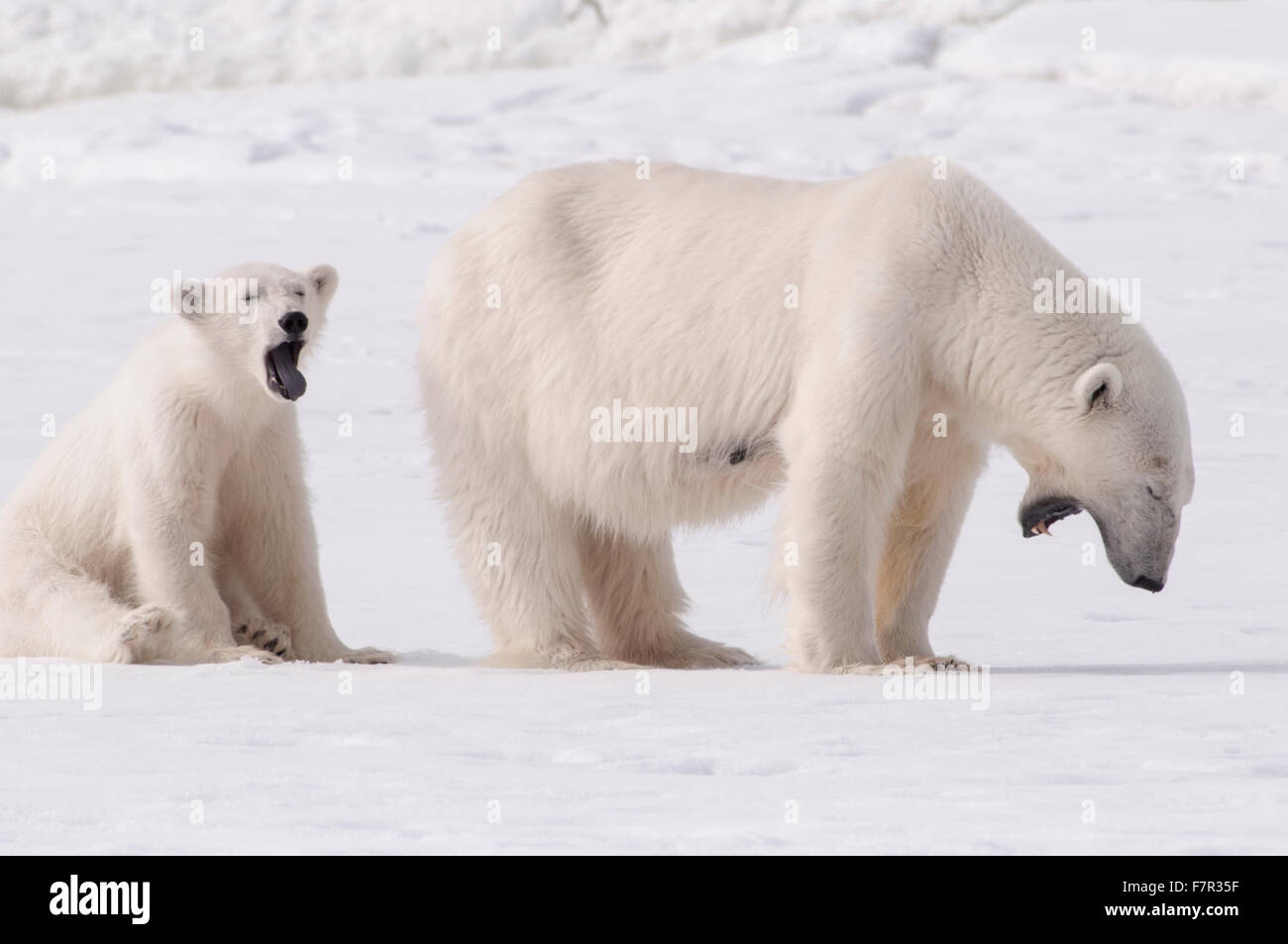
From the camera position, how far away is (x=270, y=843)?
2988 mm

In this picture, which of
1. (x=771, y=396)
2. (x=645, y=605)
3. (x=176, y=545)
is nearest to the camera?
(x=771, y=396)

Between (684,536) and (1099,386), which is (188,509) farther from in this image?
(1099,386)

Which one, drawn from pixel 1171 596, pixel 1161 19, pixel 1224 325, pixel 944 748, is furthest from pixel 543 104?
pixel 944 748

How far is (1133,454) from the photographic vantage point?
5027mm

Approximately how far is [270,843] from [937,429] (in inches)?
112

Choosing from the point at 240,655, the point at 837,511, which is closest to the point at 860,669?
the point at 837,511

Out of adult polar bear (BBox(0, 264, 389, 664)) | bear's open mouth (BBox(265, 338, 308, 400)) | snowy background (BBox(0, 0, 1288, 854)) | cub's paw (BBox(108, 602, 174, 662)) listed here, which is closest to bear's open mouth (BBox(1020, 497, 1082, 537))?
snowy background (BBox(0, 0, 1288, 854))

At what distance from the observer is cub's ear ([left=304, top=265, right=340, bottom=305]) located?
5980mm

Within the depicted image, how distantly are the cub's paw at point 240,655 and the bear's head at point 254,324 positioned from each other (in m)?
0.79

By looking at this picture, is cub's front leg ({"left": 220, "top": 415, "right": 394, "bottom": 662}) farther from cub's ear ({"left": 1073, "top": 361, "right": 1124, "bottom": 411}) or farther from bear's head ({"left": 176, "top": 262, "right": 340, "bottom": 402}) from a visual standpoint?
cub's ear ({"left": 1073, "top": 361, "right": 1124, "bottom": 411})

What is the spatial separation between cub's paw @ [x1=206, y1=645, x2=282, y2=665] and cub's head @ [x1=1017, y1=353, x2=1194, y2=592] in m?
2.40

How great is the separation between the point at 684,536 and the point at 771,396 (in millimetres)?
870

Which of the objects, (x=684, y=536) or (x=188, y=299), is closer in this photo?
(x=188, y=299)

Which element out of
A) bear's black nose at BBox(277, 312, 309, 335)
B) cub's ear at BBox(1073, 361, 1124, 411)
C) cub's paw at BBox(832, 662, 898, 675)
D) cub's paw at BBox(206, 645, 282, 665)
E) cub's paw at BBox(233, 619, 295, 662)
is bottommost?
cub's paw at BBox(832, 662, 898, 675)
